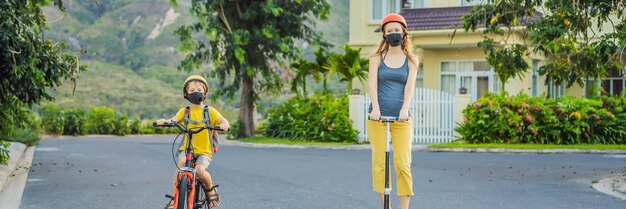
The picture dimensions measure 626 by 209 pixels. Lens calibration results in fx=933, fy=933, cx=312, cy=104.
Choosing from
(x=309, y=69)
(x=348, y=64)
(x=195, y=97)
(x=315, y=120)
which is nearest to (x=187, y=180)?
(x=195, y=97)

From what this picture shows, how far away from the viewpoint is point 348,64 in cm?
2838

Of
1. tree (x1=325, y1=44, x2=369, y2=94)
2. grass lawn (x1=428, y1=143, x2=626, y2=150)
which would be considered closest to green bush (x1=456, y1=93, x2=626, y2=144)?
grass lawn (x1=428, y1=143, x2=626, y2=150)

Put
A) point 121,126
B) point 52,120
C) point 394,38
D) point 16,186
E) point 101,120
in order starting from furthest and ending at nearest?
point 121,126, point 101,120, point 52,120, point 16,186, point 394,38

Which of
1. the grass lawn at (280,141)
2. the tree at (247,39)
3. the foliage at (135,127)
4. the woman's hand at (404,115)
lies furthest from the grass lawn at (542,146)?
the foliage at (135,127)

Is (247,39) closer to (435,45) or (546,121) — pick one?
(435,45)

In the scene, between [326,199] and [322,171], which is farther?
[322,171]

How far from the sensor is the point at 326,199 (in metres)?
10.9

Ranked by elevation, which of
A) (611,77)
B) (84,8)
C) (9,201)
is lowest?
(9,201)

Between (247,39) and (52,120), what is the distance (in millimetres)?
11389

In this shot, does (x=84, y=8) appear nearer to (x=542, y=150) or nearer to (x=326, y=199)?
(x=542, y=150)

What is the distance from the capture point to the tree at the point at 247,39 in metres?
28.3

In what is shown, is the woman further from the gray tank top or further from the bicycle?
the bicycle

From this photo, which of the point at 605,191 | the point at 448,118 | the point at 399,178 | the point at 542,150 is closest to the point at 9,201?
the point at 399,178

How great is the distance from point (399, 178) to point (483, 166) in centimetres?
916
